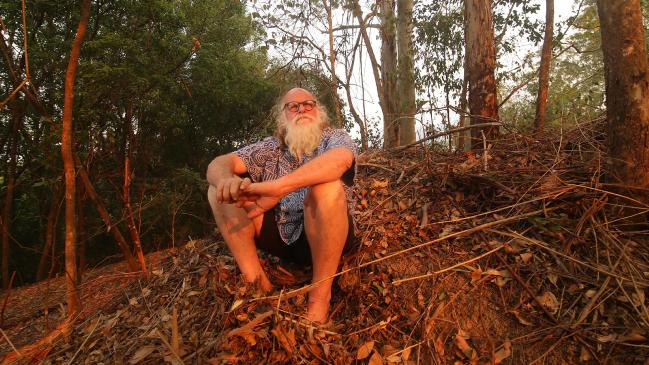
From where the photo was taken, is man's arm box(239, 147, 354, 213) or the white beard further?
the white beard

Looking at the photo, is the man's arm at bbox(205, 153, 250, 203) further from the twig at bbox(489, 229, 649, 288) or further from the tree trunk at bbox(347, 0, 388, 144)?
→ the tree trunk at bbox(347, 0, 388, 144)

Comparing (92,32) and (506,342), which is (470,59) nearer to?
(506,342)

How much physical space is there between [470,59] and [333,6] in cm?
608

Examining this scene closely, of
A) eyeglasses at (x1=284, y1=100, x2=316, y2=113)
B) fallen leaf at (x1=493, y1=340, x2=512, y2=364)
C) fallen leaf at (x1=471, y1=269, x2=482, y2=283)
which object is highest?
eyeglasses at (x1=284, y1=100, x2=316, y2=113)

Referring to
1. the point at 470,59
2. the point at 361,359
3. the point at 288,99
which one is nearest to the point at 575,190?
the point at 361,359

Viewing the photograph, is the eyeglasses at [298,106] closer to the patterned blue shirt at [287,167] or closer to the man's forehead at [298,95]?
the man's forehead at [298,95]

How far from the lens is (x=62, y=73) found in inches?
277

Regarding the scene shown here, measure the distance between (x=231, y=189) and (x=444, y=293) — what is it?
47.5 inches

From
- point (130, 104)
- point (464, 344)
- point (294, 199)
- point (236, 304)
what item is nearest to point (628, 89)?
point (464, 344)

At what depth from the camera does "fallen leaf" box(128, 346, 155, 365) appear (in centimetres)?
183

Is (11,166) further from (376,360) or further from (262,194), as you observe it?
(376,360)

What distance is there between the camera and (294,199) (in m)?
2.22

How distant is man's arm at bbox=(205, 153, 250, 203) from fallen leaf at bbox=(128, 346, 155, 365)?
2.47 ft

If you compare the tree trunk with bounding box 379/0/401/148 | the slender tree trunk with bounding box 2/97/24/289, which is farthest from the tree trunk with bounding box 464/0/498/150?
the slender tree trunk with bounding box 2/97/24/289
